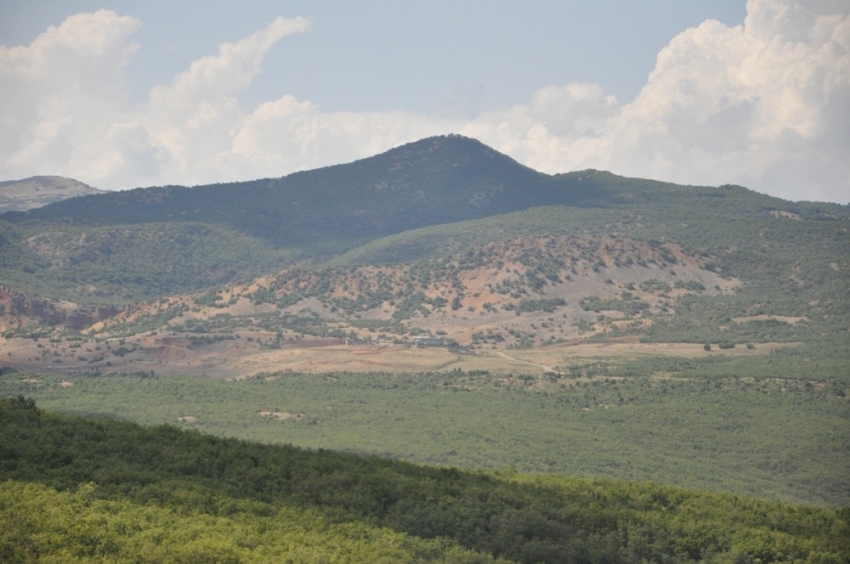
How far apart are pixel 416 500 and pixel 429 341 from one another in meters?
86.5

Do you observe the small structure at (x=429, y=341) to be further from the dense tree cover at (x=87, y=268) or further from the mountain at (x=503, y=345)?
the dense tree cover at (x=87, y=268)

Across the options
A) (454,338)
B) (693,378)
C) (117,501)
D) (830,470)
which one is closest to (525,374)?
(693,378)

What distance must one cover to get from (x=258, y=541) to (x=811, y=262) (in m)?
138

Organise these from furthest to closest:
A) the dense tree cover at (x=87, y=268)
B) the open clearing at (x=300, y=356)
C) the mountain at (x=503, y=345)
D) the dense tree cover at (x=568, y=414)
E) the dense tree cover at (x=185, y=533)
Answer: the dense tree cover at (x=87, y=268), the open clearing at (x=300, y=356), the mountain at (x=503, y=345), the dense tree cover at (x=568, y=414), the dense tree cover at (x=185, y=533)

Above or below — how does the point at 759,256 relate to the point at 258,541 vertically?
above

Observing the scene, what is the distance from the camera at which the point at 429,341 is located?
12631 centimetres

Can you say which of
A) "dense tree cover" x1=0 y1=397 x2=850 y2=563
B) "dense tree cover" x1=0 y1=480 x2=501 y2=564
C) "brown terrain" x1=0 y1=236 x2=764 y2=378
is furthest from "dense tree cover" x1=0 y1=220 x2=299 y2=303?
"dense tree cover" x1=0 y1=480 x2=501 y2=564

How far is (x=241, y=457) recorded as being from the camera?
43.6 metres

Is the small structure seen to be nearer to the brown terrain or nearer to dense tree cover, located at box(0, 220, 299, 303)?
the brown terrain

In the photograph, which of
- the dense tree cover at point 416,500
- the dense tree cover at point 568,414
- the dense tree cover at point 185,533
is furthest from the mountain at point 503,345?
the dense tree cover at point 185,533

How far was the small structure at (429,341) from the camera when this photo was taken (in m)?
125

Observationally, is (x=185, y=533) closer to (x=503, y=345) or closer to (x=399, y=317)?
(x=503, y=345)

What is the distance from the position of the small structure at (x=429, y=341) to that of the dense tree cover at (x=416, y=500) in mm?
78525

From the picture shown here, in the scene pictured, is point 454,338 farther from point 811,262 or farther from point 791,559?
point 791,559
